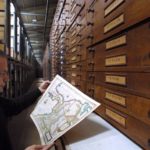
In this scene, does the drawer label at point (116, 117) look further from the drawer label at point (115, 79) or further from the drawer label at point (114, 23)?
the drawer label at point (114, 23)

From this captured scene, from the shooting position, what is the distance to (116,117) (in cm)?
108

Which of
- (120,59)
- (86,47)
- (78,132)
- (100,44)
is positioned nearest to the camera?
(120,59)

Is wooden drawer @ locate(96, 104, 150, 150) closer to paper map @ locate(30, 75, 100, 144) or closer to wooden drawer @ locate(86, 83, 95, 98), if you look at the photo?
paper map @ locate(30, 75, 100, 144)

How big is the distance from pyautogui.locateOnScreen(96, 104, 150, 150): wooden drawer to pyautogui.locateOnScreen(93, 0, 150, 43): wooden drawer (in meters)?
0.34

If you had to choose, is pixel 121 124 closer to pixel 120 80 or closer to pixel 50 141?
pixel 120 80

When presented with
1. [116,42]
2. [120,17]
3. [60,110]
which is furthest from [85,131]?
[120,17]

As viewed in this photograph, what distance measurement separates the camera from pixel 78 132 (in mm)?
1143

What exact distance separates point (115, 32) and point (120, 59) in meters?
0.13

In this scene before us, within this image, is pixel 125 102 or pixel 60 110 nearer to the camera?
pixel 125 102

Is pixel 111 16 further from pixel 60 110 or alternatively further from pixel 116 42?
pixel 60 110

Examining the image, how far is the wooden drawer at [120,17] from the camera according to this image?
81 centimetres

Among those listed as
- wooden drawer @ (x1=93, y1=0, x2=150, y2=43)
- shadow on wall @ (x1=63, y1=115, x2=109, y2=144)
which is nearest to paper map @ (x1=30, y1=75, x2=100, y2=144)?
shadow on wall @ (x1=63, y1=115, x2=109, y2=144)

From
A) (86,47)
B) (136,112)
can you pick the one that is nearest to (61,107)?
(136,112)

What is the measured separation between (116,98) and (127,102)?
0.37 ft
